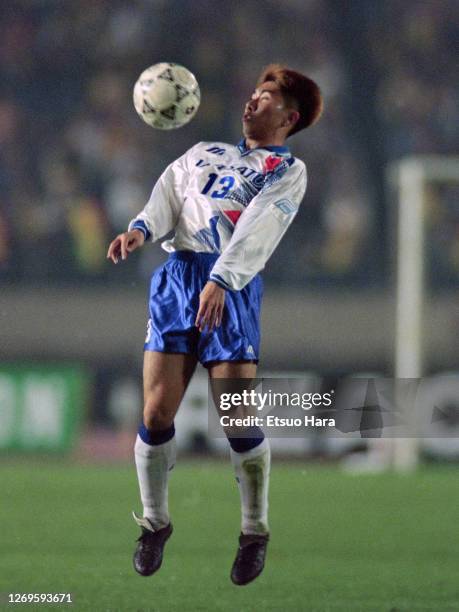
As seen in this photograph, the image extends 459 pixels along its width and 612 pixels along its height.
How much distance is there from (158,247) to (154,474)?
21.1 feet

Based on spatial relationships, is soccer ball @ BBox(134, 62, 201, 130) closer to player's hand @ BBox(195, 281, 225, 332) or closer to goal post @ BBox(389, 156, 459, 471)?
player's hand @ BBox(195, 281, 225, 332)

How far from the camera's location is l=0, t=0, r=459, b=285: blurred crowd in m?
11.2

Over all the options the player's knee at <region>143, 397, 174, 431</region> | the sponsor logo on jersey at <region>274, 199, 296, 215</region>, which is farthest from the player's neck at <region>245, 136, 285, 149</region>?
the player's knee at <region>143, 397, 174, 431</region>

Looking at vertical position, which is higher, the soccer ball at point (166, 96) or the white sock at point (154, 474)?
the soccer ball at point (166, 96)

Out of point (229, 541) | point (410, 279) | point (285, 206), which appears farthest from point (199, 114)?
point (285, 206)

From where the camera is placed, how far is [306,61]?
45.0 feet

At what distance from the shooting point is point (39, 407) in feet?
35.0

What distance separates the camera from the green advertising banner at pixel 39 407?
1053 cm

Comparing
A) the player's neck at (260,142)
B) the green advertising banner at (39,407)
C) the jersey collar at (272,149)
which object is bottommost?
the green advertising banner at (39,407)

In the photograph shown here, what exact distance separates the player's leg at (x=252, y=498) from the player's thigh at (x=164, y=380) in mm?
96

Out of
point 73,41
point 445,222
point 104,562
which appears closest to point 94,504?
point 104,562

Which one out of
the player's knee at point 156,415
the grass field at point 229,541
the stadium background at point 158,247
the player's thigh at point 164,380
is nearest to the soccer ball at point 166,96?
the player's thigh at point 164,380

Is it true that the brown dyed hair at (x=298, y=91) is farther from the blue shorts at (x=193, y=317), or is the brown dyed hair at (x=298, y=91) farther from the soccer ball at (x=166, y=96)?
the blue shorts at (x=193, y=317)

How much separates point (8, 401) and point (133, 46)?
180 inches
